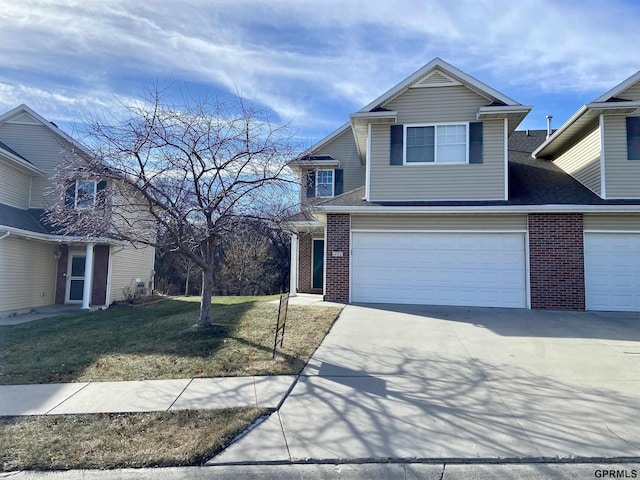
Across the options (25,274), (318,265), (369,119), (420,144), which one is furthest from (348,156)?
(25,274)

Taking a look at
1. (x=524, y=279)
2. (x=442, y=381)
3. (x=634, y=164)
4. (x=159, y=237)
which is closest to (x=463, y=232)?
(x=524, y=279)

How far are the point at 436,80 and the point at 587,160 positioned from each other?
5.32 metres

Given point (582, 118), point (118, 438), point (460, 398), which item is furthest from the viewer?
point (582, 118)

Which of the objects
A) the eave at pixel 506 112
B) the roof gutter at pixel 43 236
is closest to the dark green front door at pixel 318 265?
the roof gutter at pixel 43 236

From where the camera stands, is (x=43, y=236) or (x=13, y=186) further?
(x=13, y=186)

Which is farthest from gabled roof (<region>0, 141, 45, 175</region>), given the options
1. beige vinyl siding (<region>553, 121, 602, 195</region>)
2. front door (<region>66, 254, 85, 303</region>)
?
beige vinyl siding (<region>553, 121, 602, 195</region>)

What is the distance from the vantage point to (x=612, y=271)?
1132 cm

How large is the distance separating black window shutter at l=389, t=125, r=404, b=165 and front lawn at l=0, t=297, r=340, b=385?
5.22 meters

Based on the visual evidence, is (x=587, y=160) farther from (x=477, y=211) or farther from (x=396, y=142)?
(x=396, y=142)

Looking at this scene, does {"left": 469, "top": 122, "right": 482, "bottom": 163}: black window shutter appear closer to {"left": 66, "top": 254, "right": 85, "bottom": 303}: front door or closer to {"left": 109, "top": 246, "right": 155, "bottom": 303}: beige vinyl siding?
{"left": 109, "top": 246, "right": 155, "bottom": 303}: beige vinyl siding

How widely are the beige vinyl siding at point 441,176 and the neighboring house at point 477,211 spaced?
0.03 meters

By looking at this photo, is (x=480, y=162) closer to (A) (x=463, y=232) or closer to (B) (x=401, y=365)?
(A) (x=463, y=232)

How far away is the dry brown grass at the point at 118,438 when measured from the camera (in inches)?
147

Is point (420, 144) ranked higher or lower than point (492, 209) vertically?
higher
